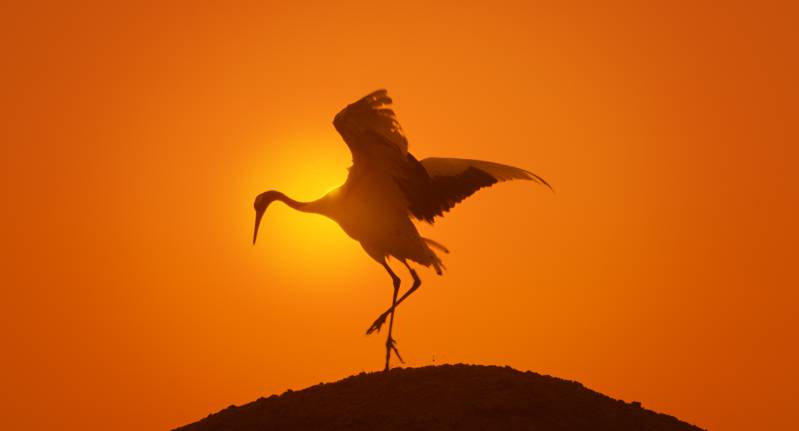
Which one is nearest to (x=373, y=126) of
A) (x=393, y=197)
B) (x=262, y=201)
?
(x=393, y=197)

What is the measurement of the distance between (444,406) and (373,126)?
Result: 2.99m

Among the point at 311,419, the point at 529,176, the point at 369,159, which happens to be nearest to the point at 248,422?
the point at 311,419

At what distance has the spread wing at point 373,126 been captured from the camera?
11.4 metres

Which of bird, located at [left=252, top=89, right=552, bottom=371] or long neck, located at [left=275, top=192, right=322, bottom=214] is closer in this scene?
bird, located at [left=252, top=89, right=552, bottom=371]

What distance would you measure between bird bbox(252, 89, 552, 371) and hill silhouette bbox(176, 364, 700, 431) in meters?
0.58

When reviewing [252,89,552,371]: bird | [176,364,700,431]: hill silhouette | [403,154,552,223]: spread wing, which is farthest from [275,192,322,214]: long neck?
[176,364,700,431]: hill silhouette

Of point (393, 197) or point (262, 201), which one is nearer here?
point (393, 197)

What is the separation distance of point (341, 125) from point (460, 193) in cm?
211

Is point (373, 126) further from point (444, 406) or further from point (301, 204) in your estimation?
point (444, 406)

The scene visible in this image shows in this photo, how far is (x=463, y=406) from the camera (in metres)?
11.5

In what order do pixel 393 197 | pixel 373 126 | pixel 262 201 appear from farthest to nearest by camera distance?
pixel 262 201 → pixel 393 197 → pixel 373 126

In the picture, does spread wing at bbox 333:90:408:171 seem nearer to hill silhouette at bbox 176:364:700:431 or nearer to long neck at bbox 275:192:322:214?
long neck at bbox 275:192:322:214

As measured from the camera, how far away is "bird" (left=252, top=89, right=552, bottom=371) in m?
12.0

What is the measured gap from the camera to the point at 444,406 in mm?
11484
